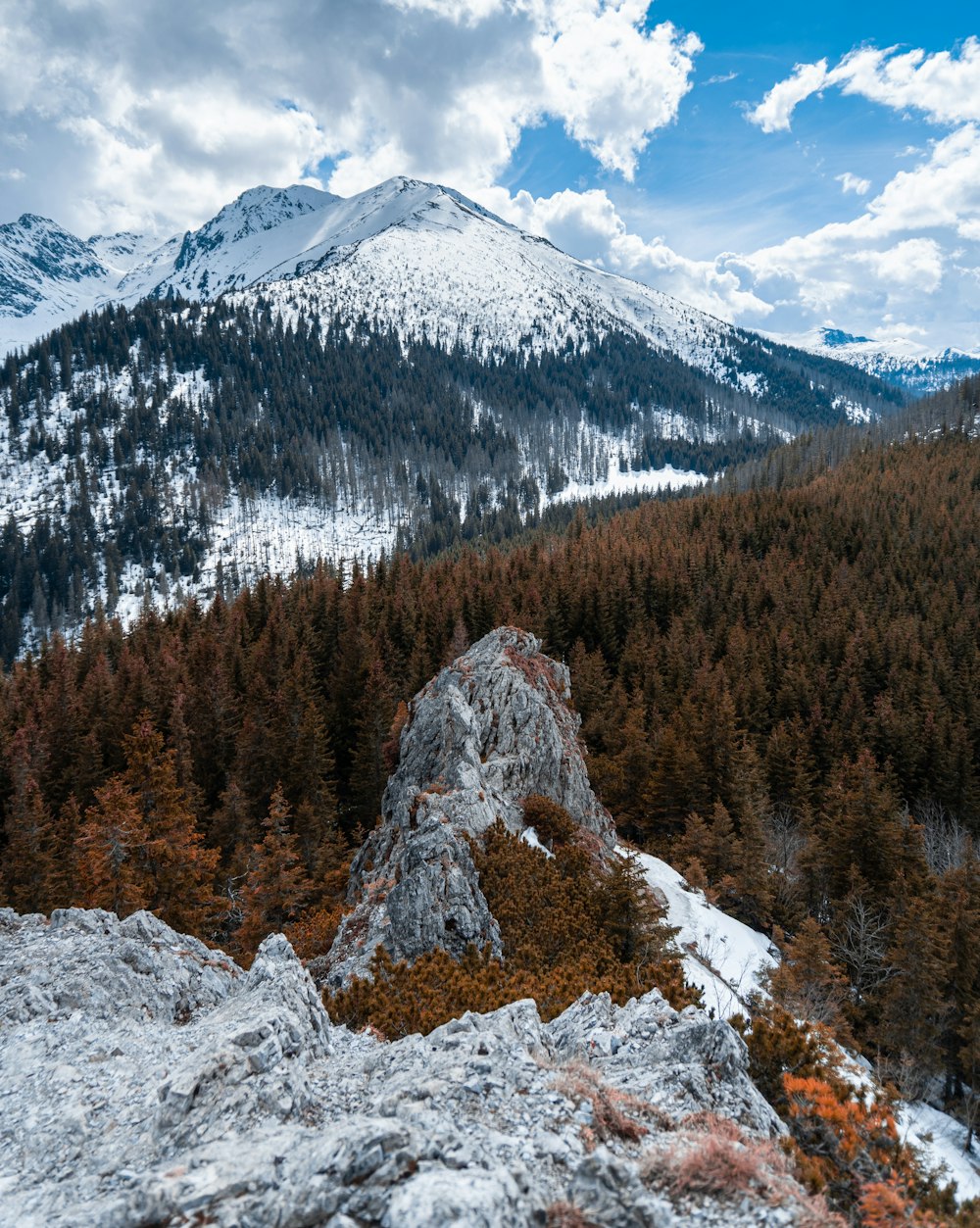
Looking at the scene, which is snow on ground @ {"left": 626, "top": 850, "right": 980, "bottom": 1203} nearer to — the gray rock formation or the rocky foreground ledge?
the gray rock formation

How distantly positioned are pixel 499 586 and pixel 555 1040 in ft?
208

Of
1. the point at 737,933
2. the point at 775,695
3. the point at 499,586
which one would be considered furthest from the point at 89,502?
the point at 737,933

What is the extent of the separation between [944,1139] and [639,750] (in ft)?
91.4

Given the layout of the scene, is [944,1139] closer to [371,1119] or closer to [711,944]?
[711,944]

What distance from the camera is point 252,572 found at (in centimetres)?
16538

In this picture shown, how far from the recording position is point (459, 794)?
2411cm

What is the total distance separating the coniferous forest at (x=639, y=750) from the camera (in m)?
25.2

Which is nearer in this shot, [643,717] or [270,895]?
[270,895]

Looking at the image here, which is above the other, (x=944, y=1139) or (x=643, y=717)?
(x=643, y=717)

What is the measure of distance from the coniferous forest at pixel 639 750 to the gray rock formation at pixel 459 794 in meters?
2.19

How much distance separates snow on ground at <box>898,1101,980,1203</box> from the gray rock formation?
43.4ft

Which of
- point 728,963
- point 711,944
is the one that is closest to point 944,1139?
point 728,963

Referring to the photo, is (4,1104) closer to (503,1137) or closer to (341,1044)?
(341,1044)

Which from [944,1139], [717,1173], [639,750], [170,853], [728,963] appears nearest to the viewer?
[717,1173]
